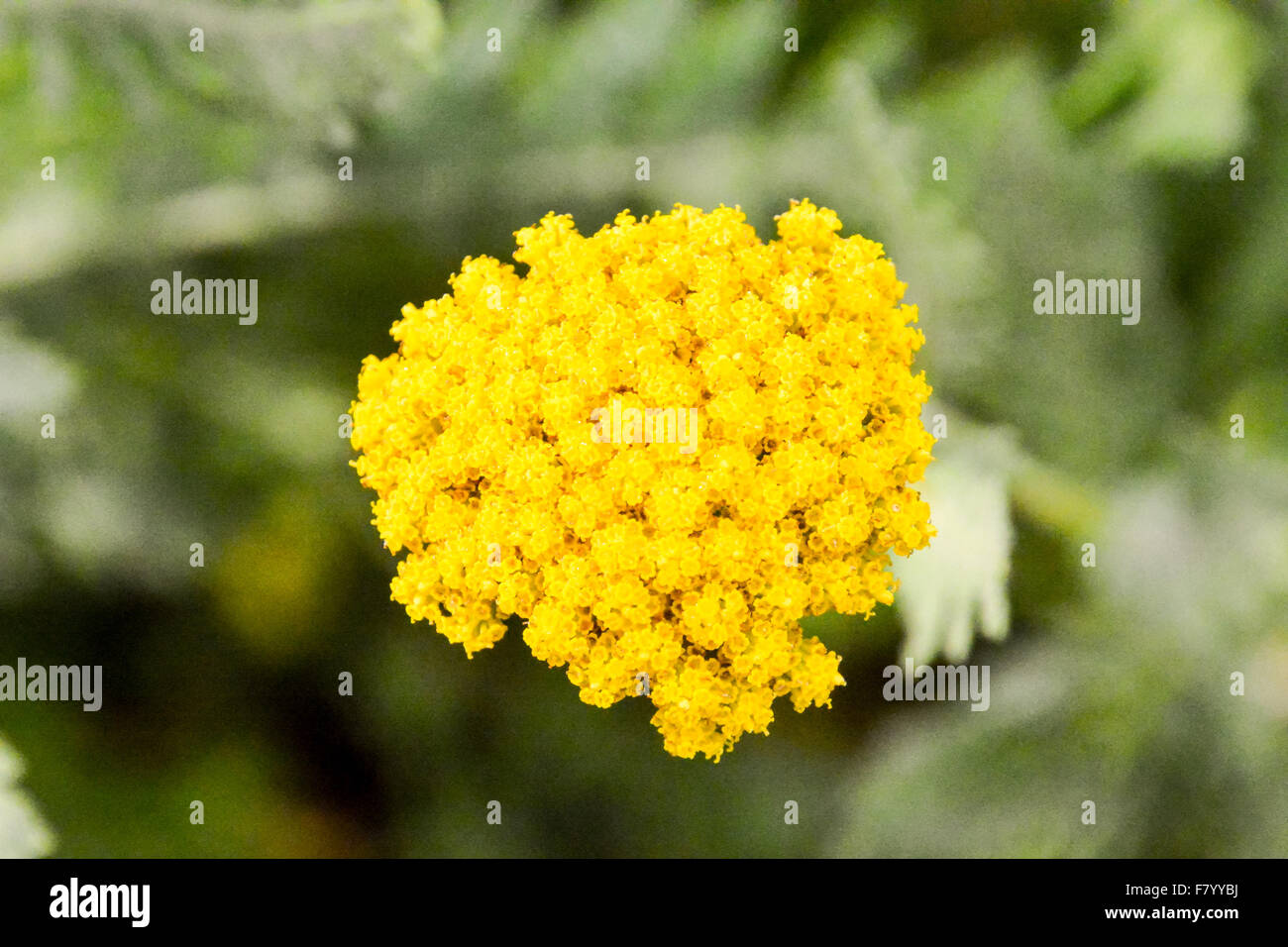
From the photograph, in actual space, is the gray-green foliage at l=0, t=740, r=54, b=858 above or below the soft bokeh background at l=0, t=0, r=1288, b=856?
below

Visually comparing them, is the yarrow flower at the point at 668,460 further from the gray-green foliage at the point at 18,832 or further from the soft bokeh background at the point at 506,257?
the gray-green foliage at the point at 18,832

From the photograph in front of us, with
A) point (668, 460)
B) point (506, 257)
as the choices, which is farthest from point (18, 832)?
point (506, 257)

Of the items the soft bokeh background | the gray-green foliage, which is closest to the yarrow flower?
the soft bokeh background

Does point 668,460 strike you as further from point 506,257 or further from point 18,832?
point 506,257

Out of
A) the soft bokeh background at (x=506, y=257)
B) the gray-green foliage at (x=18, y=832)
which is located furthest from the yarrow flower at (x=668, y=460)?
the gray-green foliage at (x=18, y=832)

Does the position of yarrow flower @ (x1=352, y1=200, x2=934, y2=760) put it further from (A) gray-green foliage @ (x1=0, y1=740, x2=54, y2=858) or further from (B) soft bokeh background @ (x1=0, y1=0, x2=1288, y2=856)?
(A) gray-green foliage @ (x1=0, y1=740, x2=54, y2=858)

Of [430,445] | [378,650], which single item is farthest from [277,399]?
[430,445]
